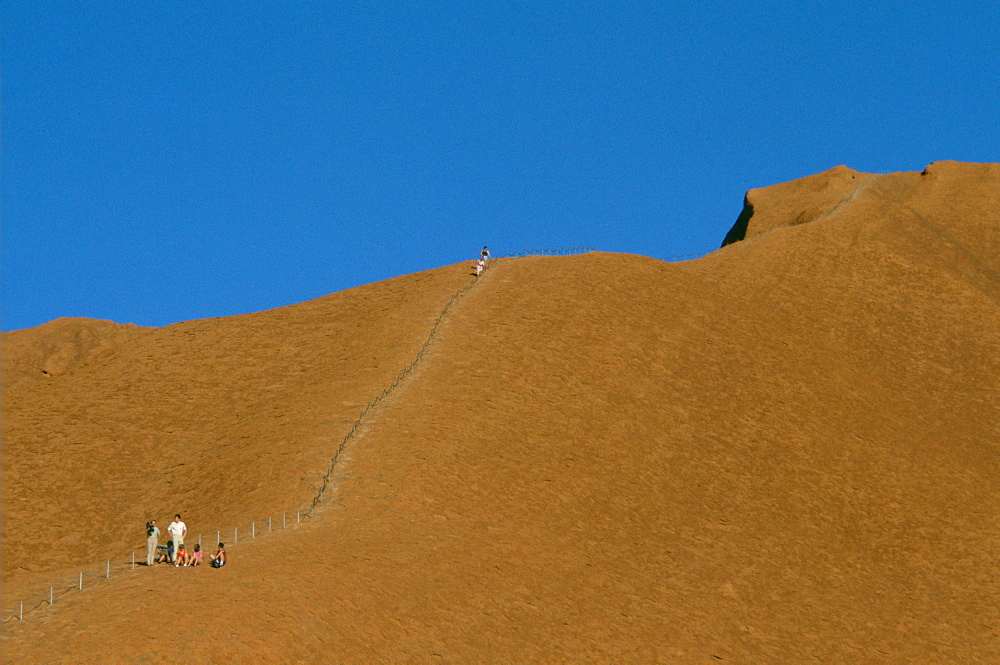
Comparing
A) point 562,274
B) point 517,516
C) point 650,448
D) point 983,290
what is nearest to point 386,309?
point 562,274

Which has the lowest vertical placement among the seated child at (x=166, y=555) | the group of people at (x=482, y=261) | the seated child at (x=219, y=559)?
the seated child at (x=219, y=559)

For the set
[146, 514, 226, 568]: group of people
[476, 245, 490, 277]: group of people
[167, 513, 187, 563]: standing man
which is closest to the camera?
[146, 514, 226, 568]: group of people

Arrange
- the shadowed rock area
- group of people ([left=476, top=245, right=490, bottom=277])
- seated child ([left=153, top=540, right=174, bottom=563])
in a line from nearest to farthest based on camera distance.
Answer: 1. the shadowed rock area
2. seated child ([left=153, top=540, right=174, bottom=563])
3. group of people ([left=476, top=245, right=490, bottom=277])

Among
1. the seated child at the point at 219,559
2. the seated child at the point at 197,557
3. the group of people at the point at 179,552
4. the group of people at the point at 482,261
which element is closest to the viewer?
the seated child at the point at 219,559

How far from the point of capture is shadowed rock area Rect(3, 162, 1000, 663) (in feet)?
104

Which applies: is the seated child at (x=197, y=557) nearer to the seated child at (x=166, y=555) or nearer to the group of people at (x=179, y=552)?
the group of people at (x=179, y=552)

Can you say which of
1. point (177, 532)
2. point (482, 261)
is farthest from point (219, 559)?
point (482, 261)

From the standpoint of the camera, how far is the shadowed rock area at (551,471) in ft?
104

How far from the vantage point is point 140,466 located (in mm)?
49719

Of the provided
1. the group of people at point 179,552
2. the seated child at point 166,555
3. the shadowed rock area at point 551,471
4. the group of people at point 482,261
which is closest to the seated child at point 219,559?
the group of people at point 179,552

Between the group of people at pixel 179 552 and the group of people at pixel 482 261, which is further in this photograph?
the group of people at pixel 482 261

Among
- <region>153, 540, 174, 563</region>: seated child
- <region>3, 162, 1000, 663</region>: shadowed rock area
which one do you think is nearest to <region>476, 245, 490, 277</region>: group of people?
<region>3, 162, 1000, 663</region>: shadowed rock area

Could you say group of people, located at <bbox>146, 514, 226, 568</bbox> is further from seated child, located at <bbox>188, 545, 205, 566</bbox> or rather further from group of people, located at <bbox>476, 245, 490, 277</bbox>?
group of people, located at <bbox>476, 245, 490, 277</bbox>

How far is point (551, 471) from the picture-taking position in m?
43.8
